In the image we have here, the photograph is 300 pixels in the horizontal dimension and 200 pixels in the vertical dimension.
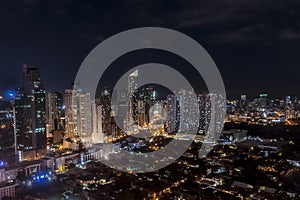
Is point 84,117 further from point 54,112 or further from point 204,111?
point 204,111

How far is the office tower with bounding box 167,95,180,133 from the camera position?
30.1 feet

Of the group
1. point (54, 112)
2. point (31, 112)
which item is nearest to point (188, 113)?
point (54, 112)

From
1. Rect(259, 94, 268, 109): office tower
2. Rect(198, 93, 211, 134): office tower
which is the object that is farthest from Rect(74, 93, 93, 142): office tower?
Rect(259, 94, 268, 109): office tower

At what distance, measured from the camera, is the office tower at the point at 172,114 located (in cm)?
918

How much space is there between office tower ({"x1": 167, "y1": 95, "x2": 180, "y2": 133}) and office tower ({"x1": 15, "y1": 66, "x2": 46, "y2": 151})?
14.3ft

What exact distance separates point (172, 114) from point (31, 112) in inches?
187

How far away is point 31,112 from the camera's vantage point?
20.4ft

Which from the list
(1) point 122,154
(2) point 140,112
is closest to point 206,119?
(2) point 140,112

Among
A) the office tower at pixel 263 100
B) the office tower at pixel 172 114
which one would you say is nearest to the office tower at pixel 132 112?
the office tower at pixel 172 114

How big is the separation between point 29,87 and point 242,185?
5.04m

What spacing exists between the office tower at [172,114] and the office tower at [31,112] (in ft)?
14.3

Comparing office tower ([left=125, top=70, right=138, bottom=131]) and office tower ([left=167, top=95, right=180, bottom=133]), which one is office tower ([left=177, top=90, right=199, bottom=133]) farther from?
office tower ([left=125, top=70, right=138, bottom=131])

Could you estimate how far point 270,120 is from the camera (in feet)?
39.0

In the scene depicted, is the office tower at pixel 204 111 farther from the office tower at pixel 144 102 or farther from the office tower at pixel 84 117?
the office tower at pixel 84 117
